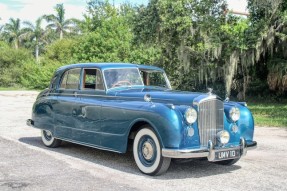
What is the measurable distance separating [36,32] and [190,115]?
73.6 meters

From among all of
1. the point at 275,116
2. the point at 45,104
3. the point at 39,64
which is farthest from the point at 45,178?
the point at 39,64

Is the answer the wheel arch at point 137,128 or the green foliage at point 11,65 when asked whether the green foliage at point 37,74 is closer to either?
the green foliage at point 11,65

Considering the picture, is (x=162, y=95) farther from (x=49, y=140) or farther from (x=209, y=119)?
(x=49, y=140)

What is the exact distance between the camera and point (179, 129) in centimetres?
592

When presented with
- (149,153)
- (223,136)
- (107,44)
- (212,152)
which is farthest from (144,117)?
(107,44)

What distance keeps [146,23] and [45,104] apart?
533 inches

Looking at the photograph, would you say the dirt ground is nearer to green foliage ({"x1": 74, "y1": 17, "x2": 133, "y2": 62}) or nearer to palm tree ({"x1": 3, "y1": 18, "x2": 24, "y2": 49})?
green foliage ({"x1": 74, "y1": 17, "x2": 133, "y2": 62})

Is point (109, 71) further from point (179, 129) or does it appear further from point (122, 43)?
point (122, 43)

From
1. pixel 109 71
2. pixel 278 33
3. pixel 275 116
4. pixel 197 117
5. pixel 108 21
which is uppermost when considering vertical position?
pixel 108 21

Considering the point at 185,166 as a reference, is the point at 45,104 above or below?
above

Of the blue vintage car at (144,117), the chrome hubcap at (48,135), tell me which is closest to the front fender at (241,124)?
the blue vintage car at (144,117)

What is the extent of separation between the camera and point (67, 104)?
7.98m

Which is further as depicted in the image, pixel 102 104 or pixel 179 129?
pixel 102 104

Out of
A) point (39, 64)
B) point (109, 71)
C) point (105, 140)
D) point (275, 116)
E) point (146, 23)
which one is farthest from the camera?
point (39, 64)
